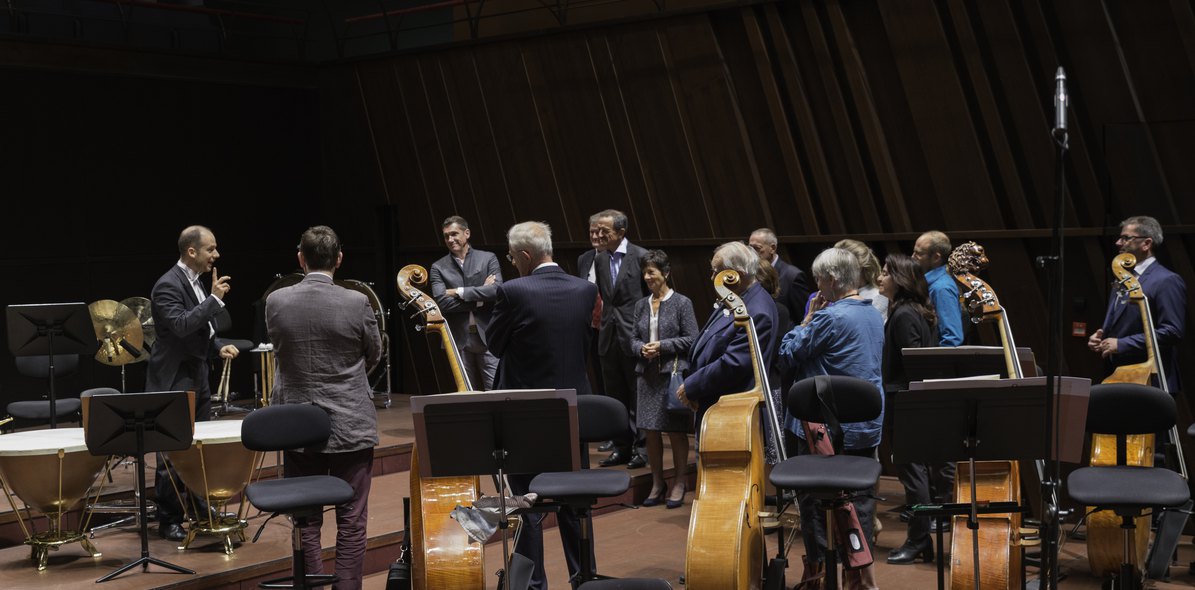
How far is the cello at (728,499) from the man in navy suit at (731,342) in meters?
0.31

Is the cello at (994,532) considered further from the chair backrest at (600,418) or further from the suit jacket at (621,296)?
the suit jacket at (621,296)

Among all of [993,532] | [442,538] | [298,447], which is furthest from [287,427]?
[993,532]

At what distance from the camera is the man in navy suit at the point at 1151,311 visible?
19.7 feet

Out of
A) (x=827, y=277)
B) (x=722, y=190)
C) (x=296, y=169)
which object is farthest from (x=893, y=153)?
(x=296, y=169)

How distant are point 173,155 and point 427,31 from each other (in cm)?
282

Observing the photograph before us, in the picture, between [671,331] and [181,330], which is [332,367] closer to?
[181,330]

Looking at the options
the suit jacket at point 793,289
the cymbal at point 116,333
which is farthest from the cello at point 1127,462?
the cymbal at point 116,333

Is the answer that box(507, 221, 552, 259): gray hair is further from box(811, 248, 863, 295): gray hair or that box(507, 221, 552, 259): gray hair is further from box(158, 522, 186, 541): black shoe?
box(158, 522, 186, 541): black shoe

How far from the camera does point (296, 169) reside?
11469 millimetres

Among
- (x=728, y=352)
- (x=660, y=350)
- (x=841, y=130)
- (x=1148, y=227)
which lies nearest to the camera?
(x=728, y=352)

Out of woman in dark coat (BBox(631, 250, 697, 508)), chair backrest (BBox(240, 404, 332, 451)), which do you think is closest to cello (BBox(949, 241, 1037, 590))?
woman in dark coat (BBox(631, 250, 697, 508))

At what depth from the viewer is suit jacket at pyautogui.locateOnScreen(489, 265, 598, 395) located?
5.05 metres

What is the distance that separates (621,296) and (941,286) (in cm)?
206

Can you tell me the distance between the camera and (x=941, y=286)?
20.1 ft
